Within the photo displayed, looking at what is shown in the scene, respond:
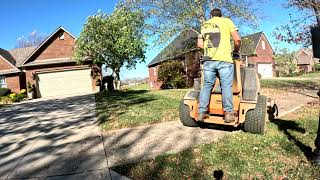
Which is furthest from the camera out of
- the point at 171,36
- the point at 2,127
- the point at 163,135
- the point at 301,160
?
the point at 171,36

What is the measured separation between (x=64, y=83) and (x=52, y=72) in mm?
1388

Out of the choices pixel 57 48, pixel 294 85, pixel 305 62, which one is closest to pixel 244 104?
pixel 294 85

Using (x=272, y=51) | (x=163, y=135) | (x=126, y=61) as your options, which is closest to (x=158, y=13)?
(x=126, y=61)

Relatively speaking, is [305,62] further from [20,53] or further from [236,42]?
[236,42]

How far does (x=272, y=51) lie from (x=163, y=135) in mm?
48596

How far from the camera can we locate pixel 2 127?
10.0 meters

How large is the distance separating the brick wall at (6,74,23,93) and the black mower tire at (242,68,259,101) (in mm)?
28410

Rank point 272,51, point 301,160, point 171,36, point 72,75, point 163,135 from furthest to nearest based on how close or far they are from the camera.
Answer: point 272,51 < point 72,75 < point 171,36 < point 163,135 < point 301,160

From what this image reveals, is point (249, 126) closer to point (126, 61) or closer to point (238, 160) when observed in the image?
point (238, 160)

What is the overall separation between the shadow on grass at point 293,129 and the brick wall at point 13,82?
27.7 metres

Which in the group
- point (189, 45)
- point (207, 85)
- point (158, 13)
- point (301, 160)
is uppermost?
point (158, 13)

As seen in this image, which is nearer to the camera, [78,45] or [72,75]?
[78,45]

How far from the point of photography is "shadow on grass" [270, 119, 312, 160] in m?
5.65

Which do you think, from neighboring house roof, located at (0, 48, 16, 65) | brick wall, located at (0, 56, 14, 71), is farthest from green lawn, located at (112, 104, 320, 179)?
neighboring house roof, located at (0, 48, 16, 65)
